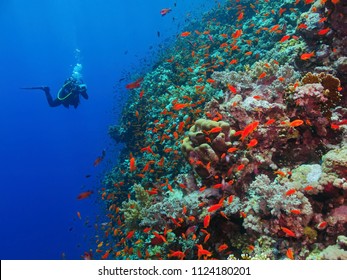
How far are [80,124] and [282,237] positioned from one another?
140 metres

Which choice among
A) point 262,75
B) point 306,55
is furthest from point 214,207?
point 306,55

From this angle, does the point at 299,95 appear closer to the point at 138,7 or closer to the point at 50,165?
the point at 50,165

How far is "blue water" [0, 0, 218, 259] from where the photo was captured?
71.4 m

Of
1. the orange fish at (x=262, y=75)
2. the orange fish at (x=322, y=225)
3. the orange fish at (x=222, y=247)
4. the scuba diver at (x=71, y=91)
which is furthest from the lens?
the scuba diver at (x=71, y=91)

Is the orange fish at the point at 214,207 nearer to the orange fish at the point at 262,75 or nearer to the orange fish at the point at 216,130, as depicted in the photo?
the orange fish at the point at 216,130

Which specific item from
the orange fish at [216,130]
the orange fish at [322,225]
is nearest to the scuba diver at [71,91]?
the orange fish at [216,130]

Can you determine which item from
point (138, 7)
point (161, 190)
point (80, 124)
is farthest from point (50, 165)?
point (138, 7)

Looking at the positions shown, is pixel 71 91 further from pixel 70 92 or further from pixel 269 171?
pixel 269 171

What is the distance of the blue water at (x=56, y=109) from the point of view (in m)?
71.4

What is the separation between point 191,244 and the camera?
5590 millimetres

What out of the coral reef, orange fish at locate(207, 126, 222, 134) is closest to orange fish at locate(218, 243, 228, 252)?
the coral reef

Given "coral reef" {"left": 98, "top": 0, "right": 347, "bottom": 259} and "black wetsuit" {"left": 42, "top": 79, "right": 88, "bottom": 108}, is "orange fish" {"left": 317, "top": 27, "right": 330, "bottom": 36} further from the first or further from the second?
"black wetsuit" {"left": 42, "top": 79, "right": 88, "bottom": 108}

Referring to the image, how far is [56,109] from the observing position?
478 feet
